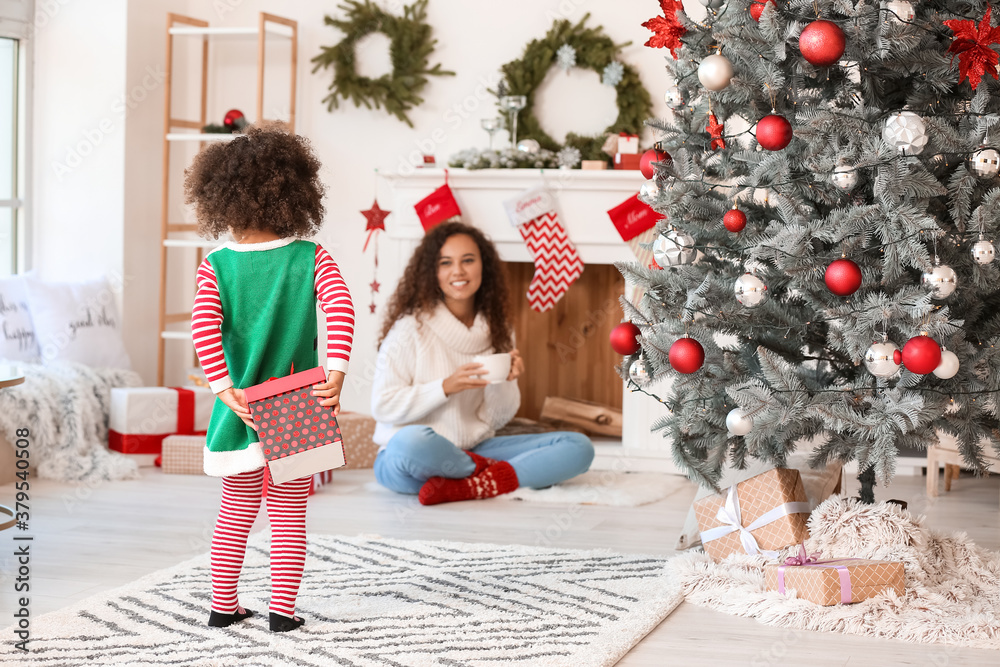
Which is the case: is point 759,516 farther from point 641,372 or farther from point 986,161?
point 986,161

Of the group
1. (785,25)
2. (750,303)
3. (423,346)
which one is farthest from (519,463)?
(785,25)

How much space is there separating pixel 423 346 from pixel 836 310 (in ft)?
5.10

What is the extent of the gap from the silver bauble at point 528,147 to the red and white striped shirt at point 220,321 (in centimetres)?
195

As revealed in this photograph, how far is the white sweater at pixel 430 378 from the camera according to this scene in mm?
3201

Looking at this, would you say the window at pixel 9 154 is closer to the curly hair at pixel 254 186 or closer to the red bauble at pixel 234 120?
the red bauble at pixel 234 120

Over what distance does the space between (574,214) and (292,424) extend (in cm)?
208

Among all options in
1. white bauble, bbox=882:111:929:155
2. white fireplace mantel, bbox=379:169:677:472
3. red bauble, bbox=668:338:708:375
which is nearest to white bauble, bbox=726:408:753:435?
red bauble, bbox=668:338:708:375

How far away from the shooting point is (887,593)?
6.68ft

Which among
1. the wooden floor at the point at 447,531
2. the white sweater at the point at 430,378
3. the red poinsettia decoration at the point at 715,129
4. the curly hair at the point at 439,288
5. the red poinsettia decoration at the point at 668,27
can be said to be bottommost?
the wooden floor at the point at 447,531

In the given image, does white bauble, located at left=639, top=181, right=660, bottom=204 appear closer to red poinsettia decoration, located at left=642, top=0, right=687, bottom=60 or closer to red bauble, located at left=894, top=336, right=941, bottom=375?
red poinsettia decoration, located at left=642, top=0, right=687, bottom=60

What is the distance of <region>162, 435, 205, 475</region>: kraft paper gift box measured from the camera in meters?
3.49

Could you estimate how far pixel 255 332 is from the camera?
6.27ft

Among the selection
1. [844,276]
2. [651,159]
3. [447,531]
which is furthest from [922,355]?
[447,531]

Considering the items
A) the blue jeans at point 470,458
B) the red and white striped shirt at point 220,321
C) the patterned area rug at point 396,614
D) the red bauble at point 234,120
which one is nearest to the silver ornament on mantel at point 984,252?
the patterned area rug at point 396,614
